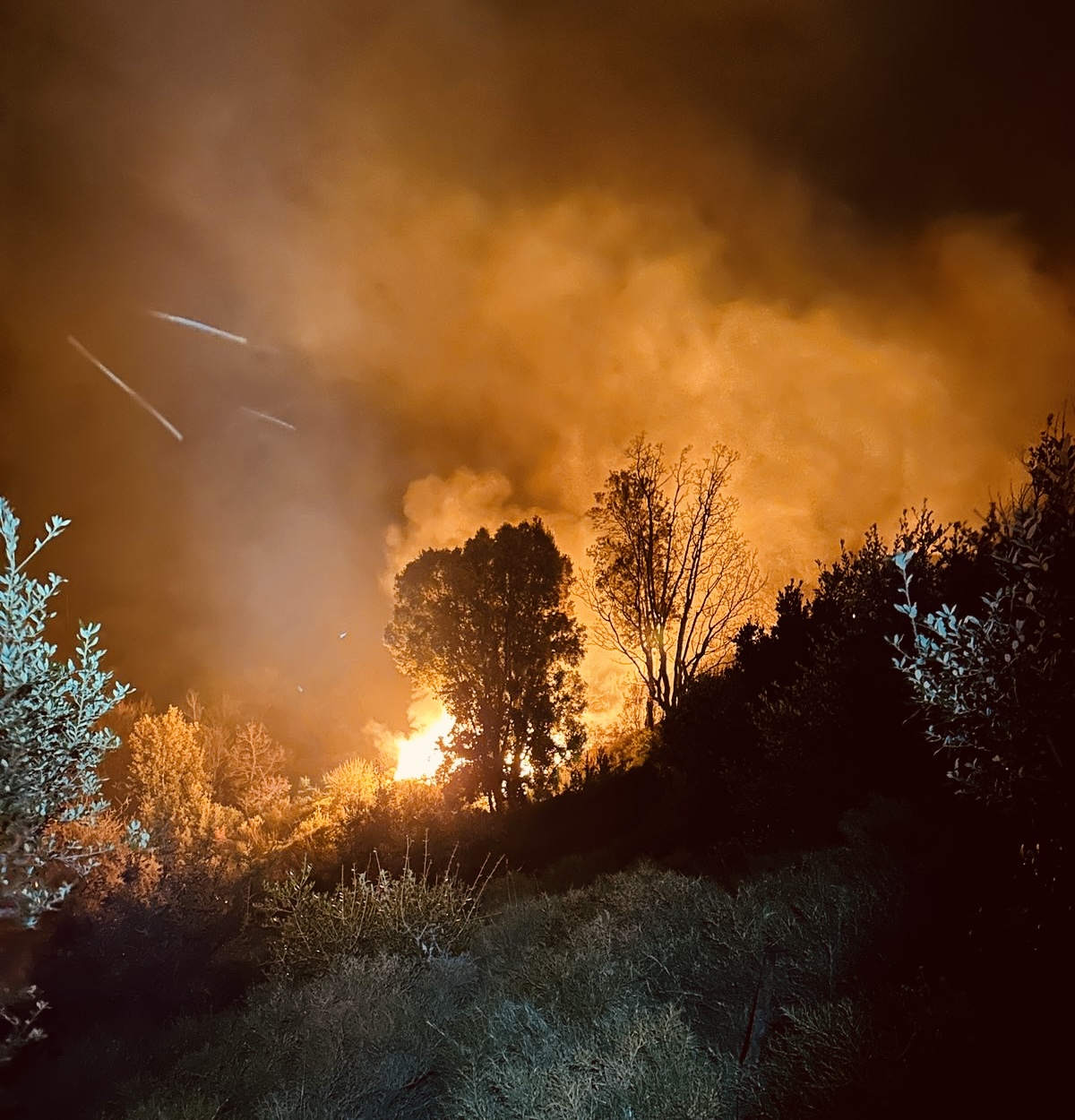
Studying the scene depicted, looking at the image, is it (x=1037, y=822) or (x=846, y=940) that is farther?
(x=846, y=940)

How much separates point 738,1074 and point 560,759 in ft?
72.8

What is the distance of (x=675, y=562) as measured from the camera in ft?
86.7

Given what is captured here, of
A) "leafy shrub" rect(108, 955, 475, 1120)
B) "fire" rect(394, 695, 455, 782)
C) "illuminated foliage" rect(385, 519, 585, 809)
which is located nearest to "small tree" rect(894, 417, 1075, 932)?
"leafy shrub" rect(108, 955, 475, 1120)

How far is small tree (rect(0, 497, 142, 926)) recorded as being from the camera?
746cm

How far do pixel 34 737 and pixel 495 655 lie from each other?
22.7 metres

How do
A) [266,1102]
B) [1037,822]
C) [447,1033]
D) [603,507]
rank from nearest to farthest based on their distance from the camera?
[1037,822] < [266,1102] < [447,1033] < [603,507]

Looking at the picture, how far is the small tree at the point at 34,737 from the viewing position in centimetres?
746

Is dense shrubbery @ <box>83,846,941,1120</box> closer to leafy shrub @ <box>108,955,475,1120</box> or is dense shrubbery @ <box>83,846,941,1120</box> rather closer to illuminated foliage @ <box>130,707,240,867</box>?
leafy shrub @ <box>108,955,475,1120</box>

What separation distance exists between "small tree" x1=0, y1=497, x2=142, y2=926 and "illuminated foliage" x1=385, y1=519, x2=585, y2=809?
21.4 m

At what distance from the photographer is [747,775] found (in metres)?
16.1

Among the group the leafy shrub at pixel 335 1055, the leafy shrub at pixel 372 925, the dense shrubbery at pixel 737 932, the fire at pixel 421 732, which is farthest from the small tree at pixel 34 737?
the fire at pixel 421 732

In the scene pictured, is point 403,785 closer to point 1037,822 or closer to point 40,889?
point 40,889

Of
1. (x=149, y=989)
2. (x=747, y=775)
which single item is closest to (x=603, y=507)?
(x=747, y=775)

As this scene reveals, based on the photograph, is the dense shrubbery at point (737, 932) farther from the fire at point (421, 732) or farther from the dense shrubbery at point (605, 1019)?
the fire at point (421, 732)
